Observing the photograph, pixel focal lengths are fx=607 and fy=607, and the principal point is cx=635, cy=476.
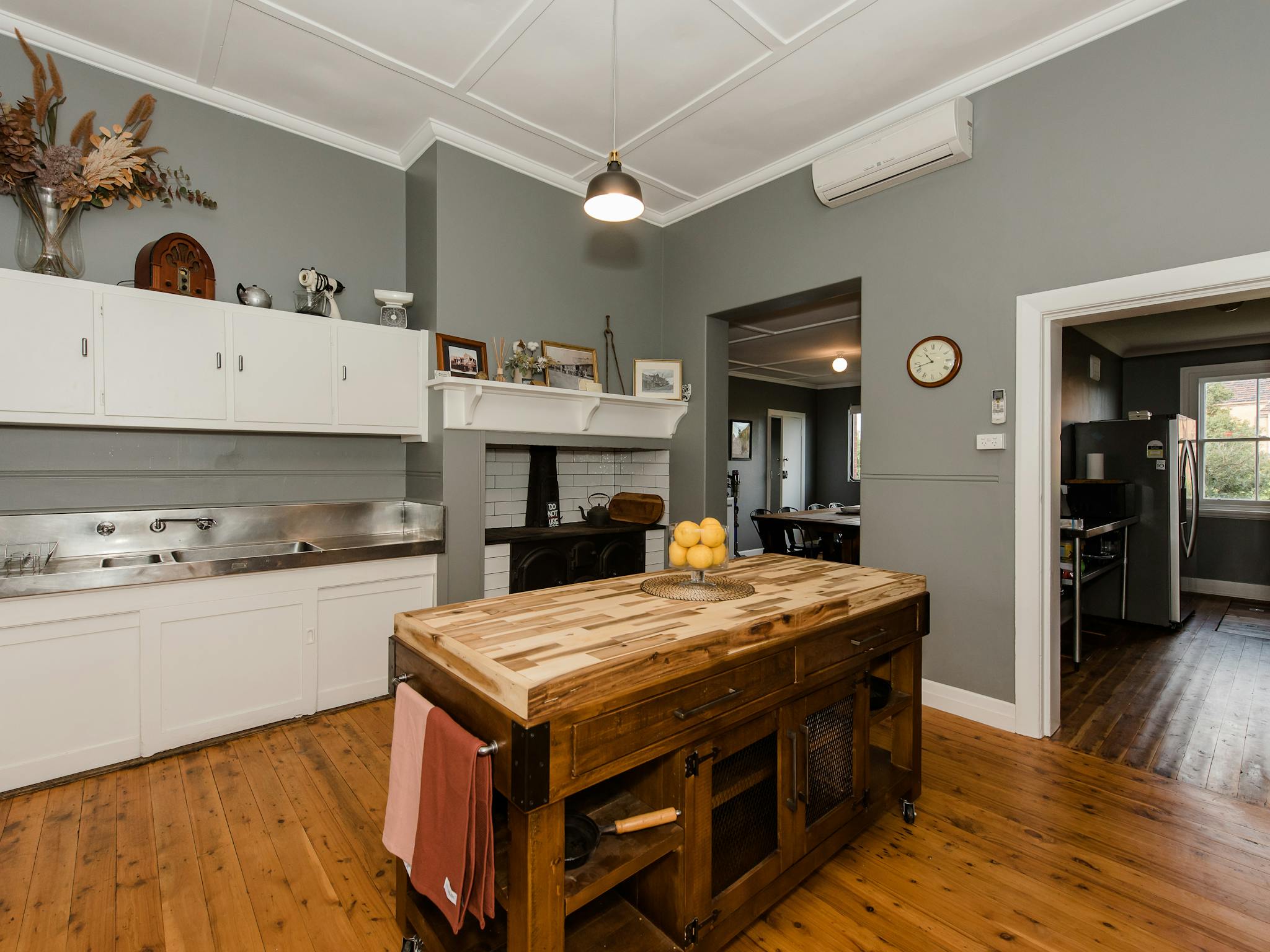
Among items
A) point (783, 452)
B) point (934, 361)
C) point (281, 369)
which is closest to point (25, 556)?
point (281, 369)

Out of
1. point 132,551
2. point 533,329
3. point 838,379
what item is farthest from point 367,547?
point 838,379

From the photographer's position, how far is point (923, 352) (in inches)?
129

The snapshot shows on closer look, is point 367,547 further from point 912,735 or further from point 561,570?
point 912,735

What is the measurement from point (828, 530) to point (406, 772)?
4.47 meters

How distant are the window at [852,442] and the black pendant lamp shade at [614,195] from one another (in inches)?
332

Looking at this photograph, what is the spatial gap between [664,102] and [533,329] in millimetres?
1528

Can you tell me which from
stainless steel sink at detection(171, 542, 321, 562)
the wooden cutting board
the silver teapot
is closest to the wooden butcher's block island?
stainless steel sink at detection(171, 542, 321, 562)

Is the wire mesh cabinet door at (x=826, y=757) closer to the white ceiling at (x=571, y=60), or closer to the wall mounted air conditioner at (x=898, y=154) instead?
the wall mounted air conditioner at (x=898, y=154)

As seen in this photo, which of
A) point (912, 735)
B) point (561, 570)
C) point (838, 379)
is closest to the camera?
point (912, 735)

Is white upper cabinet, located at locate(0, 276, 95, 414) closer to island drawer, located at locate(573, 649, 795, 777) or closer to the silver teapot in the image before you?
the silver teapot

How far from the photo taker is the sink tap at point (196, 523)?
296 centimetres

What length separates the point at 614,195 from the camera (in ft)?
7.72

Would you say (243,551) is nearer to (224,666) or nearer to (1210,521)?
(224,666)

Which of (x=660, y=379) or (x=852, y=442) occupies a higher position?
(x=660, y=379)
